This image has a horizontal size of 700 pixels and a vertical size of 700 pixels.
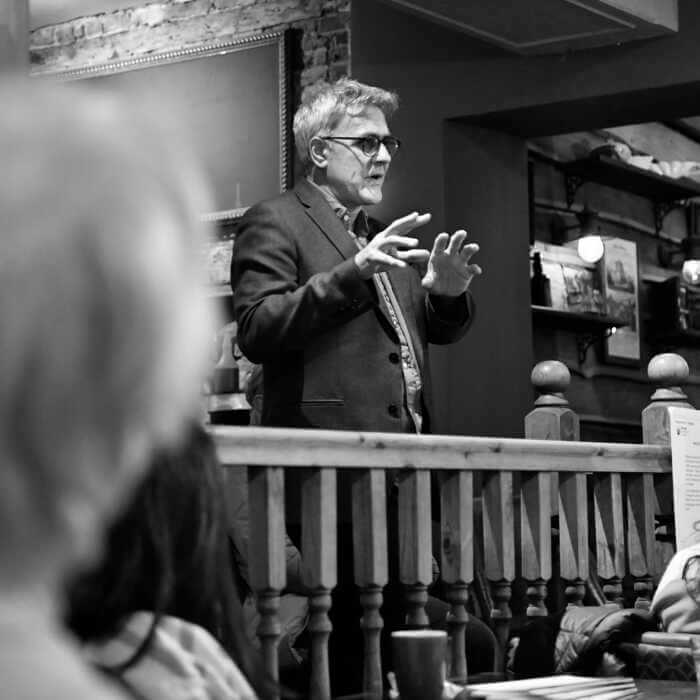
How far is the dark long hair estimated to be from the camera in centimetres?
138

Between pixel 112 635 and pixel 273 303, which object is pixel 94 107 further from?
pixel 273 303

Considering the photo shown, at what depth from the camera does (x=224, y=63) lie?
6031 mm

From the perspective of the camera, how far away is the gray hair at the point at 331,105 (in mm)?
3293

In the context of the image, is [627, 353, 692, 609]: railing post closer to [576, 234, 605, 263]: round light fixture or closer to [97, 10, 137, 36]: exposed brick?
[576, 234, 605, 263]: round light fixture

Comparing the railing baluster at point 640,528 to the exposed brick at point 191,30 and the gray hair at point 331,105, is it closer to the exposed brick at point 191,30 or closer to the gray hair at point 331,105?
the gray hair at point 331,105

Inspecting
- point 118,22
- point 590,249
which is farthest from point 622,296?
point 118,22

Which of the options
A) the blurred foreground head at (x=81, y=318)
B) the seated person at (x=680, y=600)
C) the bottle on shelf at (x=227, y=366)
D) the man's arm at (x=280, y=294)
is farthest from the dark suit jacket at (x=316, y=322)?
the bottle on shelf at (x=227, y=366)

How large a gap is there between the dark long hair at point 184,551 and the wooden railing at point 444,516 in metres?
0.62

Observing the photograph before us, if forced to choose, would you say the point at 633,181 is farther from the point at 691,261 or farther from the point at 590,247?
the point at 691,261

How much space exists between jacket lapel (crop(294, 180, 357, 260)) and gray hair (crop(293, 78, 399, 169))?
0.15m

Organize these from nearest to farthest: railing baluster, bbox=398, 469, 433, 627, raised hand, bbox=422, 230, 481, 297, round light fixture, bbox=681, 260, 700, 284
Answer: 1. railing baluster, bbox=398, 469, 433, 627
2. raised hand, bbox=422, 230, 481, 297
3. round light fixture, bbox=681, 260, 700, 284

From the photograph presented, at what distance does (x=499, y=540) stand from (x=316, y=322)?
0.60 m

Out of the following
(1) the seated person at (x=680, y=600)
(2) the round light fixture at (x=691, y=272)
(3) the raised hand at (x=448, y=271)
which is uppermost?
(2) the round light fixture at (x=691, y=272)

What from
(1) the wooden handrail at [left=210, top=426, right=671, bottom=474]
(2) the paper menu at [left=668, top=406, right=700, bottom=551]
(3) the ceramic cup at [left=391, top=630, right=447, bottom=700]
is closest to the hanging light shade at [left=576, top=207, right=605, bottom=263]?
(2) the paper menu at [left=668, top=406, right=700, bottom=551]
